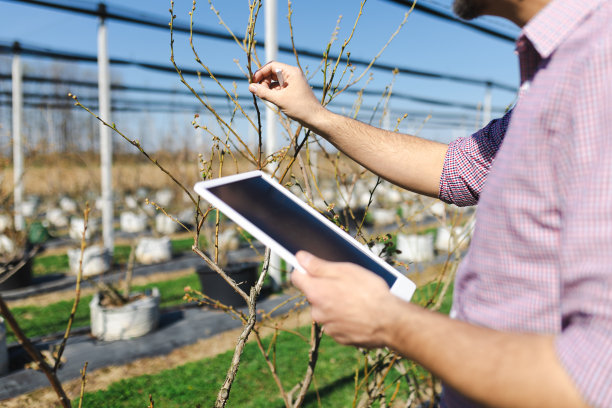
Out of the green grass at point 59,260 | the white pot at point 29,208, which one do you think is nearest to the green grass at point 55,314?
the green grass at point 59,260

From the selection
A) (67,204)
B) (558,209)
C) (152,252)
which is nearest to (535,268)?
(558,209)

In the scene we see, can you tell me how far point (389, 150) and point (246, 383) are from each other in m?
2.95

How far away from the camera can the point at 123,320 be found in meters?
4.73

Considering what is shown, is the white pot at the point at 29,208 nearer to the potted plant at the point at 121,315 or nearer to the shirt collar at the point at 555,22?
the potted plant at the point at 121,315

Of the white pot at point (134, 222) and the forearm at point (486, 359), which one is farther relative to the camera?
the white pot at point (134, 222)

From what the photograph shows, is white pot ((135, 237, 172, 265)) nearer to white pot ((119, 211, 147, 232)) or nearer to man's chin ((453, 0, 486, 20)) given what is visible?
white pot ((119, 211, 147, 232))

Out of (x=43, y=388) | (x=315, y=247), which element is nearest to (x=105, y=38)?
(x=43, y=388)

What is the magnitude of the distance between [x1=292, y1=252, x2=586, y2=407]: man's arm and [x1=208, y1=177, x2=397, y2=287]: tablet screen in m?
0.11

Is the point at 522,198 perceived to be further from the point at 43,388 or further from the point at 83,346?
the point at 83,346

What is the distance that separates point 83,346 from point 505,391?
491 centimetres

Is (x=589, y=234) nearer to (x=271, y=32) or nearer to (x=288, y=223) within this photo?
(x=288, y=223)

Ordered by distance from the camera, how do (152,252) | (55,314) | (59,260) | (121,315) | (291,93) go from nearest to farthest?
(291,93) → (121,315) → (55,314) → (152,252) → (59,260)

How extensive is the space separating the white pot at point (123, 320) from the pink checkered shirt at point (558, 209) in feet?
14.9

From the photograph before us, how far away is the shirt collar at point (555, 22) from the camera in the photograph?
2.38 ft
